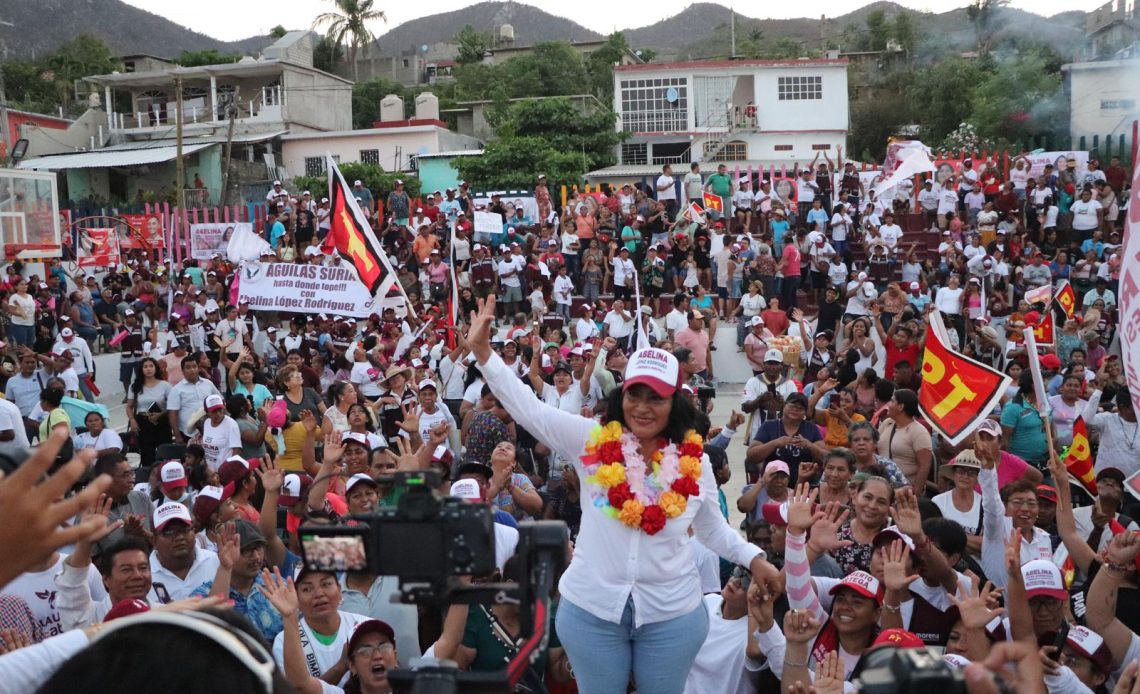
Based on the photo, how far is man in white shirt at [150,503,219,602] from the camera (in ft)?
19.3

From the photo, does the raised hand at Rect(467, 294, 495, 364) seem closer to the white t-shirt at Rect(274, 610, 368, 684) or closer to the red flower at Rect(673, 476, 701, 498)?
the red flower at Rect(673, 476, 701, 498)

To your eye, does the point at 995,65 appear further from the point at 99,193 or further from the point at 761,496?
the point at 761,496

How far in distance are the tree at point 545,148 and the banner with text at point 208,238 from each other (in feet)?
33.8

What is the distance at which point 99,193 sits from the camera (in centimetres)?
4131

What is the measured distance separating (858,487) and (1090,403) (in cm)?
498

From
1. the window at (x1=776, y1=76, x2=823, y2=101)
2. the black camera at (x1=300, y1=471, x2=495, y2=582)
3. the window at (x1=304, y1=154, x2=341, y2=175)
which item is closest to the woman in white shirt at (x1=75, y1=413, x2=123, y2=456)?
the black camera at (x1=300, y1=471, x2=495, y2=582)

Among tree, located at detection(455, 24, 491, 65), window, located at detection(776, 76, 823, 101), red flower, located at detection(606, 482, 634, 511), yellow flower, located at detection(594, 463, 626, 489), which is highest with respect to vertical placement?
tree, located at detection(455, 24, 491, 65)

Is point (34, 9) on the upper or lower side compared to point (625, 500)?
upper

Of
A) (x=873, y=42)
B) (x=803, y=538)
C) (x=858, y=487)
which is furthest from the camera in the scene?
(x=873, y=42)

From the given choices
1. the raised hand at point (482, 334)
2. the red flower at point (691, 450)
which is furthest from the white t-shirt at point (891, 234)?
the raised hand at point (482, 334)

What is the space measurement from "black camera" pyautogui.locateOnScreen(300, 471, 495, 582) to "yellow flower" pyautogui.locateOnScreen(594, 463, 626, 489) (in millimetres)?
1626

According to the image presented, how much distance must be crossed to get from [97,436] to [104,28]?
15065 centimetres

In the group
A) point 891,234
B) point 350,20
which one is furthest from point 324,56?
point 891,234

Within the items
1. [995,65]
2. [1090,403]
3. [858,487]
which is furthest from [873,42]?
[858,487]
